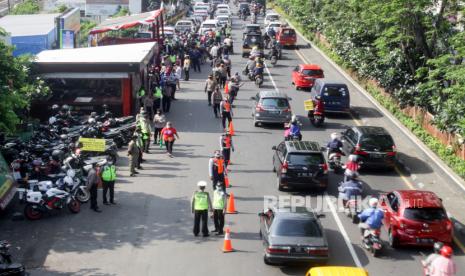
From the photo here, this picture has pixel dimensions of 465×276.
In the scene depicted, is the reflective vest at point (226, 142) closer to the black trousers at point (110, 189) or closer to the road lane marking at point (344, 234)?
the road lane marking at point (344, 234)

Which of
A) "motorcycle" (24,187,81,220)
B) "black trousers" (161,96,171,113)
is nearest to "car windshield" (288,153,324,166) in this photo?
"motorcycle" (24,187,81,220)

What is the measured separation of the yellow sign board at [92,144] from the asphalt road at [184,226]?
3.90 feet

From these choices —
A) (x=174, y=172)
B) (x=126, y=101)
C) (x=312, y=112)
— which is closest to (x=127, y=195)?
(x=174, y=172)

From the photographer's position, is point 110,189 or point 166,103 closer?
point 110,189

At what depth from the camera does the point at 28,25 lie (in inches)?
2154

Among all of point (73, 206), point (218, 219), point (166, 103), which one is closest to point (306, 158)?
point (218, 219)

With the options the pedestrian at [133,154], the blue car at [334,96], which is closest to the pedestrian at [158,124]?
the pedestrian at [133,154]

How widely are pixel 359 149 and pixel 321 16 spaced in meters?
35.6

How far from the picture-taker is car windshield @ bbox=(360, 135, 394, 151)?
1041 inches

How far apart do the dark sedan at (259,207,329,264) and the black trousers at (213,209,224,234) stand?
1858 millimetres

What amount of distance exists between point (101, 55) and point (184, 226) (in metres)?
15.3

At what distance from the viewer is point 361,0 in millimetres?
39344

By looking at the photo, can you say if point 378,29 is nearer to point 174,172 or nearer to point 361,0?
point 361,0

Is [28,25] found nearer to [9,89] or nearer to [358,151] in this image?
[9,89]
